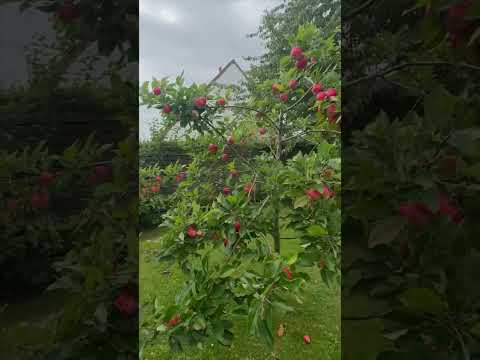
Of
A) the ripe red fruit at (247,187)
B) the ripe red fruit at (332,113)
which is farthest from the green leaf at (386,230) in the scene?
the ripe red fruit at (247,187)

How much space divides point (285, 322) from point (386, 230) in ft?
3.06

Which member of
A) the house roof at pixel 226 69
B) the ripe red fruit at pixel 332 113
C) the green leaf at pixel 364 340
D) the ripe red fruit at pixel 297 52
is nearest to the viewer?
the green leaf at pixel 364 340

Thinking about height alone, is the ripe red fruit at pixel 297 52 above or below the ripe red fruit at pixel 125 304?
above

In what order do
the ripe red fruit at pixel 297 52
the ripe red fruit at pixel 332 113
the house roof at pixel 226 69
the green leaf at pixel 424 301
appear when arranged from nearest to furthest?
1. the green leaf at pixel 424 301
2. the ripe red fruit at pixel 332 113
3. the ripe red fruit at pixel 297 52
4. the house roof at pixel 226 69

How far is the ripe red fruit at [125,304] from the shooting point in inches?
21.4

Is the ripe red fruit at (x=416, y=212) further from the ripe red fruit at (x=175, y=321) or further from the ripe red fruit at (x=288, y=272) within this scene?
the ripe red fruit at (x=175, y=321)

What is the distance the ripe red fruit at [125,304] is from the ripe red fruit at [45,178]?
0.25m

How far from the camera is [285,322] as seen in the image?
1.21 meters

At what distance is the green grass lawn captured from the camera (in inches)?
42.1

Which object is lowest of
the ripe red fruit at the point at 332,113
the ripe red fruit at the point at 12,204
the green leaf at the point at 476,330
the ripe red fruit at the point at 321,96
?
the green leaf at the point at 476,330

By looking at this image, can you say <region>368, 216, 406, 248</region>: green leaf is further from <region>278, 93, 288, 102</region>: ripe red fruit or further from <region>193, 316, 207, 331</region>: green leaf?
<region>278, 93, 288, 102</region>: ripe red fruit

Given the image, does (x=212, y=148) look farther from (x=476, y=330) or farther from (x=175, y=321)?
(x=476, y=330)

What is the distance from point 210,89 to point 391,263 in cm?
84

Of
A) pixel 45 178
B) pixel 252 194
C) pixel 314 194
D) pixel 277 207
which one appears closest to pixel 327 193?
pixel 314 194
